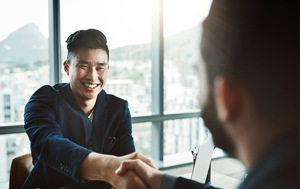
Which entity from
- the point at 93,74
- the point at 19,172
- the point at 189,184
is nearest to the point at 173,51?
the point at 93,74

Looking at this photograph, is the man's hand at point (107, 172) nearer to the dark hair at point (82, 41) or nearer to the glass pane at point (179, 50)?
the dark hair at point (82, 41)

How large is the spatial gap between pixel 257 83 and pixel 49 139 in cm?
97

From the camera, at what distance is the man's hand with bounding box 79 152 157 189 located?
894 mm

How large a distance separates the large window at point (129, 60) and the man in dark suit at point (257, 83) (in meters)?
1.22

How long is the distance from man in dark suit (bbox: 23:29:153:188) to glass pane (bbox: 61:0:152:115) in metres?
1.10

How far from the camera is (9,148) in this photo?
221 cm

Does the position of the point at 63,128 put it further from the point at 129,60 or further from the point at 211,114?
the point at 129,60

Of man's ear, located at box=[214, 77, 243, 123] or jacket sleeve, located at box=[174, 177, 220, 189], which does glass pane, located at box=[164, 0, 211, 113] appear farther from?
man's ear, located at box=[214, 77, 243, 123]

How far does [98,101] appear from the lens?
56.5 inches

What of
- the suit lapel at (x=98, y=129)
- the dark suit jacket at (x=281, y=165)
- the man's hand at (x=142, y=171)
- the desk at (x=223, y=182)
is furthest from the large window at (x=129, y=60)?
the dark suit jacket at (x=281, y=165)

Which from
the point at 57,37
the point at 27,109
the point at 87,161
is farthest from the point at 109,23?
the point at 87,161

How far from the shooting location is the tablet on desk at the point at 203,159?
134cm

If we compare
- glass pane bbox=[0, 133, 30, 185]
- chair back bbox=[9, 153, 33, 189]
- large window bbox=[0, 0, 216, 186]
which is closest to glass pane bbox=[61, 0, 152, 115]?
large window bbox=[0, 0, 216, 186]

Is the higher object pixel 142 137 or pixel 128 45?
pixel 128 45
